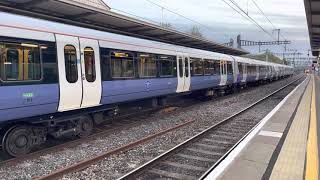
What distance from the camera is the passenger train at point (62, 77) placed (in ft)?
28.5

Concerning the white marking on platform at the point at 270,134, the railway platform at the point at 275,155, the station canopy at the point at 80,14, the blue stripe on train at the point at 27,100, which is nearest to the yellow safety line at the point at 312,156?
the railway platform at the point at 275,155

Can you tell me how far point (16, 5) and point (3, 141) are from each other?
6.73 metres

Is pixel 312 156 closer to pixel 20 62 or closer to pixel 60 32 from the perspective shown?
pixel 60 32

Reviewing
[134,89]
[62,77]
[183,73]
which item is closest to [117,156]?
[62,77]

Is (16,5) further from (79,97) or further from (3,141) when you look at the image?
(3,141)

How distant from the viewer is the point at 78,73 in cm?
1060

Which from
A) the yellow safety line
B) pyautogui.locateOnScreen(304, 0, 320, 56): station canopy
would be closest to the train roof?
the yellow safety line

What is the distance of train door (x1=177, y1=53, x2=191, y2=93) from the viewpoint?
18203 millimetres

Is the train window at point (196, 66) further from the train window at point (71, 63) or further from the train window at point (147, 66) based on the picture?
the train window at point (71, 63)

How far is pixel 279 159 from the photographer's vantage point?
332 inches

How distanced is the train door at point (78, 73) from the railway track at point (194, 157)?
2.88m

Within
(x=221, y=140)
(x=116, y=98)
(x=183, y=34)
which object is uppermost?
(x=183, y=34)

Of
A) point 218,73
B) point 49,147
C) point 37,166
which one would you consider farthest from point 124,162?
point 218,73

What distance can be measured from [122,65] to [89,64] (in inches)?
79.8
